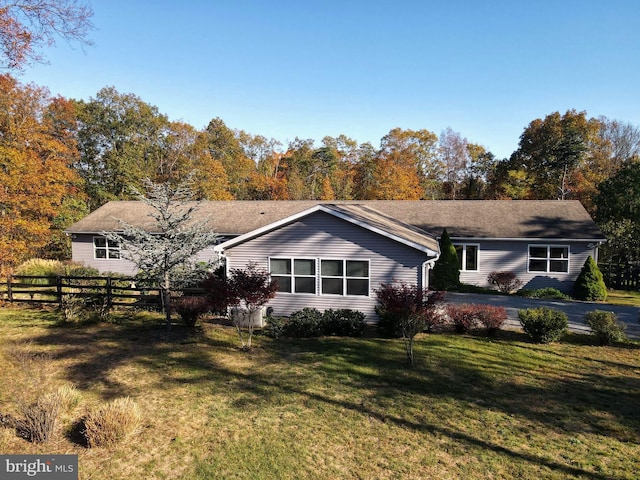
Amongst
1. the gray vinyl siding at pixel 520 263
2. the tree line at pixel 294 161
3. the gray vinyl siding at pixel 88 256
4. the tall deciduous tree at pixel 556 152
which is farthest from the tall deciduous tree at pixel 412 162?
the gray vinyl siding at pixel 88 256

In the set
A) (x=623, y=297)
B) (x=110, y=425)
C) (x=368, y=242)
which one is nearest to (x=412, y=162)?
(x=623, y=297)

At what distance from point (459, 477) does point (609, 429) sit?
3.47m

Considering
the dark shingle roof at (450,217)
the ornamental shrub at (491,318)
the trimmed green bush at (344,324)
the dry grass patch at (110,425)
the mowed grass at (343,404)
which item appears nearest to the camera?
the mowed grass at (343,404)

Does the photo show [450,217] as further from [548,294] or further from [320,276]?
[320,276]

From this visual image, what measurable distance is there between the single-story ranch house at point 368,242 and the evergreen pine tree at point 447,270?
1047 mm

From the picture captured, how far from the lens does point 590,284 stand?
61.1 ft

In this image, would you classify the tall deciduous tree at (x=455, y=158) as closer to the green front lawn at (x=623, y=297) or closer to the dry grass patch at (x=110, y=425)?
the green front lawn at (x=623, y=297)

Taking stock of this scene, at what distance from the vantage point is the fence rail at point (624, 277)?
22062 millimetres

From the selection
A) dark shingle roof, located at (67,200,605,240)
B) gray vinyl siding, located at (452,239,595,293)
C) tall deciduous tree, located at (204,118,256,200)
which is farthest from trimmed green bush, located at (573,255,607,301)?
tall deciduous tree, located at (204,118,256,200)

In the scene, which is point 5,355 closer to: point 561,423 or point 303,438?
point 303,438

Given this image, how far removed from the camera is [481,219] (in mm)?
23438

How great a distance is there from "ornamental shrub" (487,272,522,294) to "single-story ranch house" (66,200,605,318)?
1.90ft

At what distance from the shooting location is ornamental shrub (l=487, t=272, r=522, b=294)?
67.4ft

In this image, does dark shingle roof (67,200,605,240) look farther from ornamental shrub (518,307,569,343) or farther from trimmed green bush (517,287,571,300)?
ornamental shrub (518,307,569,343)
